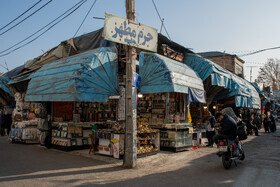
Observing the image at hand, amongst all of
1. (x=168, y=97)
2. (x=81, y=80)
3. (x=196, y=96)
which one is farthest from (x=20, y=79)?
(x=196, y=96)

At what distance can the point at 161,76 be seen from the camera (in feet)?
37.0

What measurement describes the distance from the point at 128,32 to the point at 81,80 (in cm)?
298

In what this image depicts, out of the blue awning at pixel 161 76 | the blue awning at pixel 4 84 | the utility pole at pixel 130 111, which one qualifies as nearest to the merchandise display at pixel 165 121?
the blue awning at pixel 161 76

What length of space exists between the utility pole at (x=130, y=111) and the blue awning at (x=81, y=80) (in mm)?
2175

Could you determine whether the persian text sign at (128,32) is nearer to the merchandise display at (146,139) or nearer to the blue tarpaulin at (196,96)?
the merchandise display at (146,139)

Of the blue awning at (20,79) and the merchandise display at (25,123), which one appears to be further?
the blue awning at (20,79)

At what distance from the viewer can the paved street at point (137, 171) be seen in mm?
6230

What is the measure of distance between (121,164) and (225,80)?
1095 centimetres

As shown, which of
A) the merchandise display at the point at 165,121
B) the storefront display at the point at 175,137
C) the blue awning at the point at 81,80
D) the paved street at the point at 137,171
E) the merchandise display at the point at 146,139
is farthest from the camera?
the storefront display at the point at 175,137

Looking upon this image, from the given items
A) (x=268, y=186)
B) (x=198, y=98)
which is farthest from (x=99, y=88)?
(x=268, y=186)

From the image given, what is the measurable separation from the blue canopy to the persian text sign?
295 inches

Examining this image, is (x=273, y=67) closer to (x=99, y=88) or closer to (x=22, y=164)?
Result: (x=99, y=88)

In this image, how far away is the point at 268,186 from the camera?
19.1ft

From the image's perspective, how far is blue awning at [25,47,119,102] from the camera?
945cm
